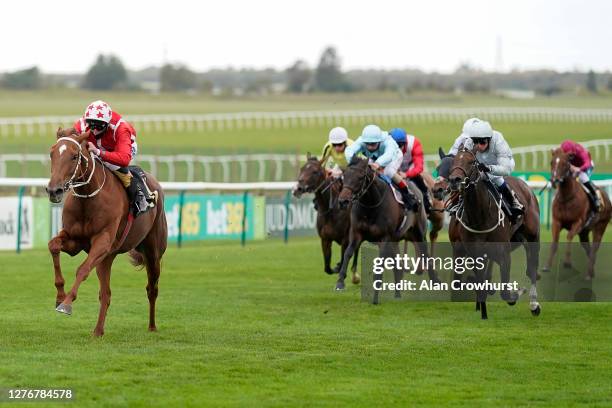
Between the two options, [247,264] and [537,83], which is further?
[537,83]

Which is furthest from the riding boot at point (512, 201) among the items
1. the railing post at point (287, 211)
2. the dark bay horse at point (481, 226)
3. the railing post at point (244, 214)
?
the railing post at point (287, 211)

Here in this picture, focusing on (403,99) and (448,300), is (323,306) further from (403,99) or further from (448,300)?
(403,99)

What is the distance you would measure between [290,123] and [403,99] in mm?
9673

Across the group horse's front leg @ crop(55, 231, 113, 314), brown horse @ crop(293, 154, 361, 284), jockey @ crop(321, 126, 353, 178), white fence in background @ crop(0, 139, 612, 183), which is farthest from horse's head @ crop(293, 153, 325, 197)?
white fence in background @ crop(0, 139, 612, 183)

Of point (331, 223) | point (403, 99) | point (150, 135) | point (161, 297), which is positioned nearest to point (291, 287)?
point (331, 223)

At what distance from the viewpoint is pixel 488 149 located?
12.8m

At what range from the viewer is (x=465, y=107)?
186ft

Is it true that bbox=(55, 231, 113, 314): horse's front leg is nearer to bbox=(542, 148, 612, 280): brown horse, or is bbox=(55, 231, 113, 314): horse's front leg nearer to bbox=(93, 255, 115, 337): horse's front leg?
bbox=(93, 255, 115, 337): horse's front leg

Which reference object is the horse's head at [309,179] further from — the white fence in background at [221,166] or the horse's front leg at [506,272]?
the white fence in background at [221,166]

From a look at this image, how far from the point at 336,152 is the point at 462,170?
4.06m

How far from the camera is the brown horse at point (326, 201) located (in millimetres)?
15625

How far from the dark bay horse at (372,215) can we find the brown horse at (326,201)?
1059 mm

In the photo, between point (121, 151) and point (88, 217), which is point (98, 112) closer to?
point (121, 151)

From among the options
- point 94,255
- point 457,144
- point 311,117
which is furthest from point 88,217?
point 311,117
